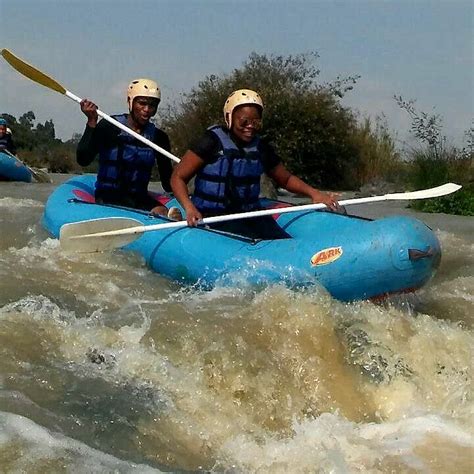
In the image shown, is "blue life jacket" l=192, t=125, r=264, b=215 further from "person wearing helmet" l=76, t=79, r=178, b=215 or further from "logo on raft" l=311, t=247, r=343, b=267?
"logo on raft" l=311, t=247, r=343, b=267

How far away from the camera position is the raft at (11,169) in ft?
39.5

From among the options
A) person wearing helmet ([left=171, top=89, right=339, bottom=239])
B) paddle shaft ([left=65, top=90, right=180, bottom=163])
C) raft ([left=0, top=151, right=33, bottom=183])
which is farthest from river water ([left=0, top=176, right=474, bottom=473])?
raft ([left=0, top=151, right=33, bottom=183])

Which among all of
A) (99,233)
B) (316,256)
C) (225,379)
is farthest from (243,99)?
(225,379)

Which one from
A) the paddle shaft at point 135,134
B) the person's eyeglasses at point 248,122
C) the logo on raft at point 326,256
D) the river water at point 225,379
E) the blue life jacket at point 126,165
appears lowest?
the river water at point 225,379

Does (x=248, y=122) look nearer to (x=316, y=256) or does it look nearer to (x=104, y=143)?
(x=316, y=256)

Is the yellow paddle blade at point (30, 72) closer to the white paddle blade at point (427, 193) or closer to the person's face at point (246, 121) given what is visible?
the person's face at point (246, 121)

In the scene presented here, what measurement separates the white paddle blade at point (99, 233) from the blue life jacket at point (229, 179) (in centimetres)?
46

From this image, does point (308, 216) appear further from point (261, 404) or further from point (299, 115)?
point (299, 115)

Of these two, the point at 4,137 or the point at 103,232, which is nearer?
the point at 103,232

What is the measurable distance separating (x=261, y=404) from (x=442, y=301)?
2001mm

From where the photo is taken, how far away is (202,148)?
4.81 m

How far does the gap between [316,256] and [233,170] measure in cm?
102

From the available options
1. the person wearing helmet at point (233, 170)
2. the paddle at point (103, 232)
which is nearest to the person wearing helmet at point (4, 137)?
the paddle at point (103, 232)

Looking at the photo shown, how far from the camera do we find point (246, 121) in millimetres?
4738
